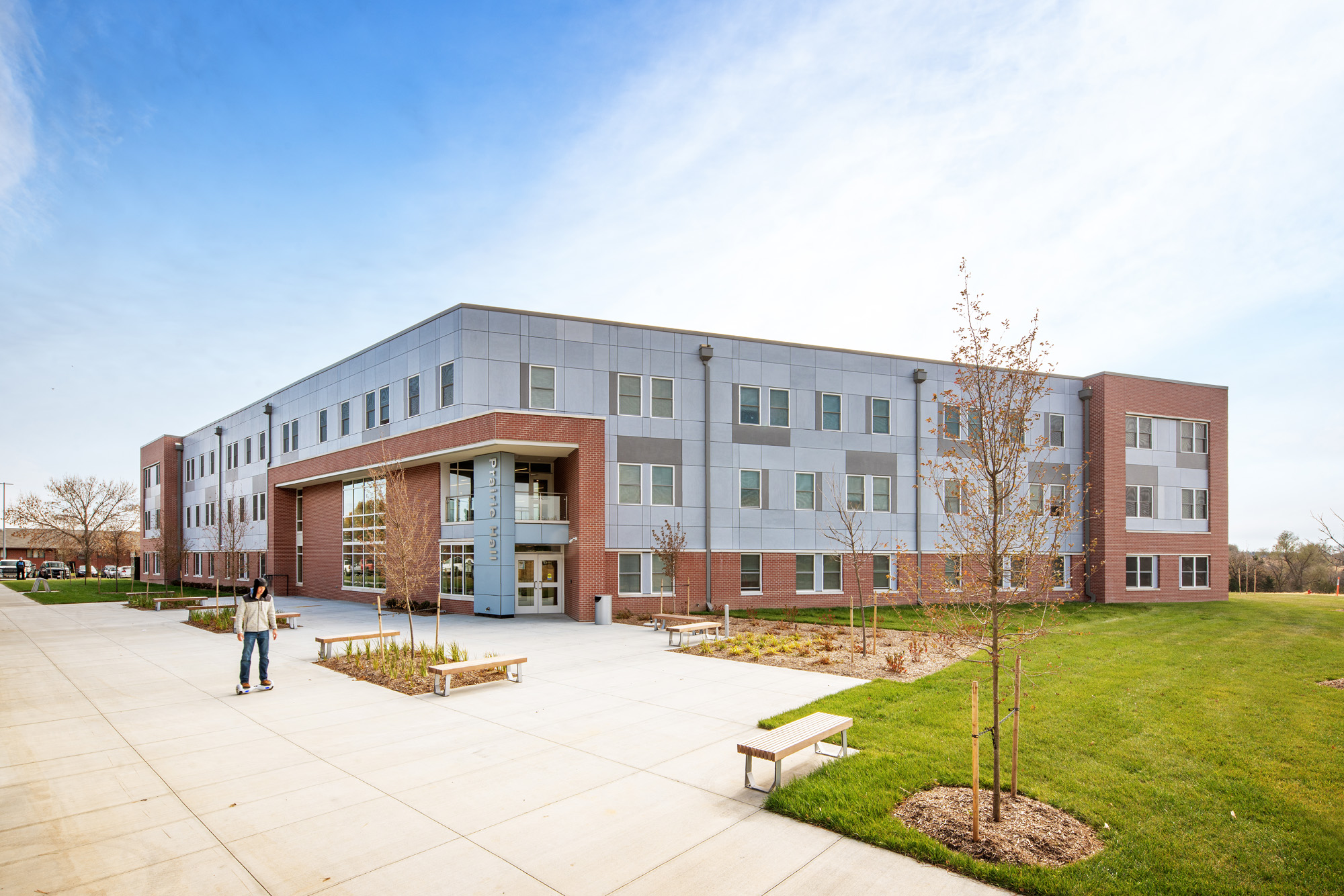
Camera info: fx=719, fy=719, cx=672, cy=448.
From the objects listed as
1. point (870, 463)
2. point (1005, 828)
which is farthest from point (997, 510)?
point (870, 463)

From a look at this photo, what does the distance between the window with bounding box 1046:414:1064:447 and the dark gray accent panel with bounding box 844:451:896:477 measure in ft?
27.6

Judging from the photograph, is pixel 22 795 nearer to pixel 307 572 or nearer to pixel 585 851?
pixel 585 851

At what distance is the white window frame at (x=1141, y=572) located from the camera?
110ft

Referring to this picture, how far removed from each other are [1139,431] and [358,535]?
3716 cm

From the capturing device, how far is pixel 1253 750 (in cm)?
863

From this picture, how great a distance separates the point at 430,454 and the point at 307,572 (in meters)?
16.9

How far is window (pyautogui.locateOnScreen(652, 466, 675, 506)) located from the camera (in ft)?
88.7

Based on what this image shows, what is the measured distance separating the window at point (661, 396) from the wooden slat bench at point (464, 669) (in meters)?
14.9

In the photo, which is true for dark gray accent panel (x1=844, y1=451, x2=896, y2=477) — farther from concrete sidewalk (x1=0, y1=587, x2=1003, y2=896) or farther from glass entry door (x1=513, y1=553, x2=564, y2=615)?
concrete sidewalk (x1=0, y1=587, x2=1003, y2=896)

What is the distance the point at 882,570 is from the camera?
30953 mm

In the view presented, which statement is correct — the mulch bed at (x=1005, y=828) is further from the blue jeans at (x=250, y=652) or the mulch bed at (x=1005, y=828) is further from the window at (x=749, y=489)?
the window at (x=749, y=489)

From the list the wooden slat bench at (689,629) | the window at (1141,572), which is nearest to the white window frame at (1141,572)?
the window at (1141,572)

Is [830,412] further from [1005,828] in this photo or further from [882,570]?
[1005,828]

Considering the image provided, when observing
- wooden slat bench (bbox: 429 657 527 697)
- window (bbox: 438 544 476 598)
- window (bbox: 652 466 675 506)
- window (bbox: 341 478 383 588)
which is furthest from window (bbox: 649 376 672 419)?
wooden slat bench (bbox: 429 657 527 697)
